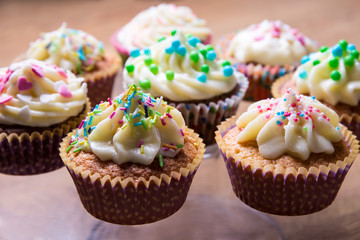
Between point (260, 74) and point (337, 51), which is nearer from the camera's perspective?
point (337, 51)

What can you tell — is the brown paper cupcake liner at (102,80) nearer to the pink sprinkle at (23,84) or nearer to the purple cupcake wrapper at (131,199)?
the pink sprinkle at (23,84)

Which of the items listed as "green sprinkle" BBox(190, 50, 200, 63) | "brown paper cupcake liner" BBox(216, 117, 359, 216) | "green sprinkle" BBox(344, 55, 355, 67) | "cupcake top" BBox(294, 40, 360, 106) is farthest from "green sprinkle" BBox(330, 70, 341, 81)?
"green sprinkle" BBox(190, 50, 200, 63)

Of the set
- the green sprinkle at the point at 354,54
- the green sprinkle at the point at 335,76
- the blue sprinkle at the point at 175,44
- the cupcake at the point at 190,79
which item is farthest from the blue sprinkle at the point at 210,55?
the green sprinkle at the point at 354,54

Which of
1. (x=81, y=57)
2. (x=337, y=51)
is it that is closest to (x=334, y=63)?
(x=337, y=51)

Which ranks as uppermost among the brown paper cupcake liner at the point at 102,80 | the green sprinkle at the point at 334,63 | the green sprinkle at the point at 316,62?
the green sprinkle at the point at 334,63

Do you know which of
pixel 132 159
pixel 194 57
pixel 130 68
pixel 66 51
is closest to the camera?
pixel 132 159

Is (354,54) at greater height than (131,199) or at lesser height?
greater

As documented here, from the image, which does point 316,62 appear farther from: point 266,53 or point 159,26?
point 159,26

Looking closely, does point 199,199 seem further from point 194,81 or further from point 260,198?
point 194,81
